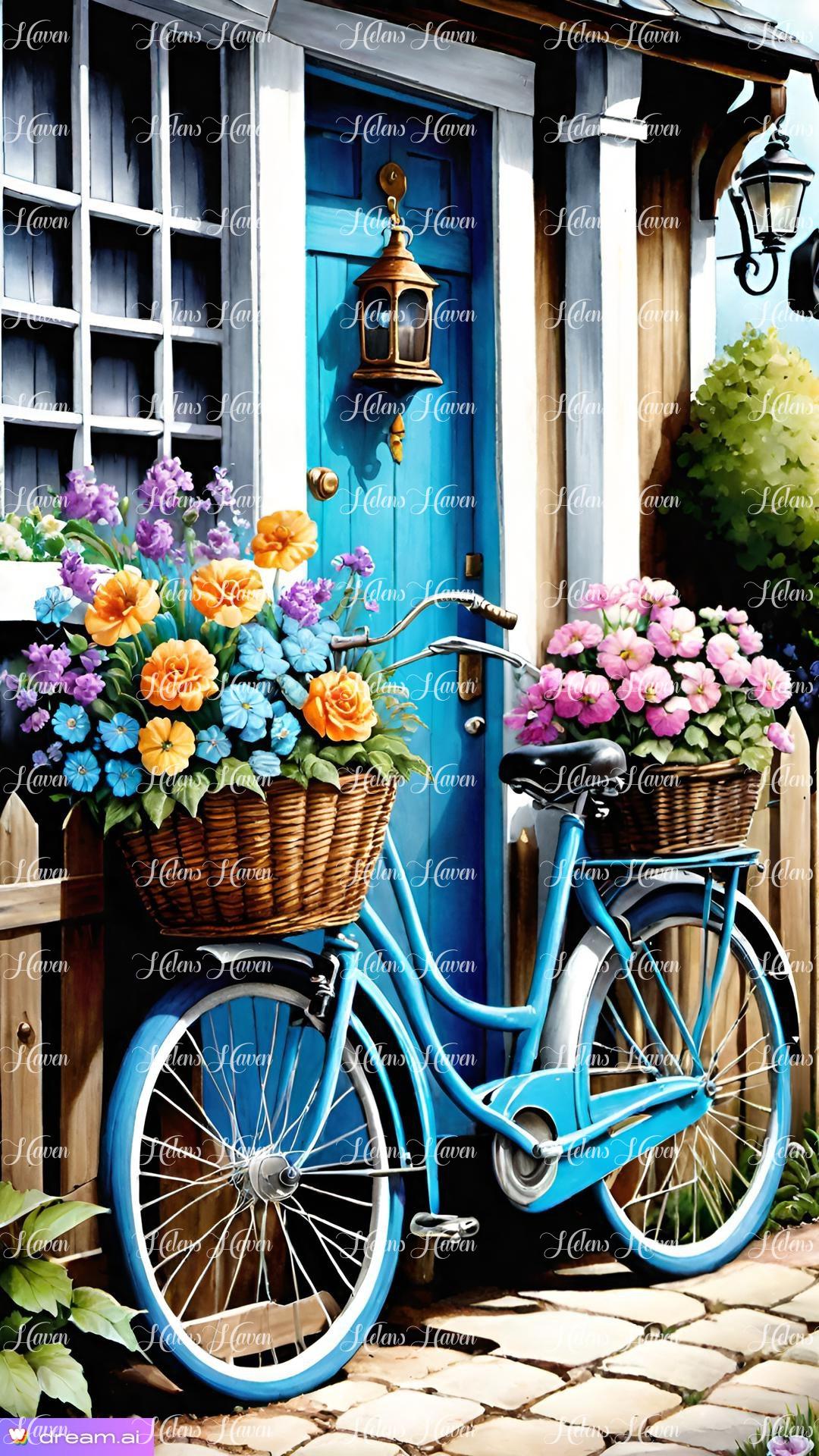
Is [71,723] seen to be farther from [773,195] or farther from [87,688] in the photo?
[773,195]

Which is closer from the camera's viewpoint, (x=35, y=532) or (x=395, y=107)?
(x=35, y=532)

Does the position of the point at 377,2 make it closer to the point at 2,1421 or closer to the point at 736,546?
the point at 736,546

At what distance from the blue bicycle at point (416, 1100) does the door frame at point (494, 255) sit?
1.67ft

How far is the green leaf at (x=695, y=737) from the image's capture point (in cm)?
417

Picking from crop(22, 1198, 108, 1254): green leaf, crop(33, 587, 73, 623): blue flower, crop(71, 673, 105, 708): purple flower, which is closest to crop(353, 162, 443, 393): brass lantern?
crop(33, 587, 73, 623): blue flower

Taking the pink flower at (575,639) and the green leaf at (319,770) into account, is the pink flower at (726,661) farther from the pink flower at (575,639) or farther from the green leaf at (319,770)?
the green leaf at (319,770)

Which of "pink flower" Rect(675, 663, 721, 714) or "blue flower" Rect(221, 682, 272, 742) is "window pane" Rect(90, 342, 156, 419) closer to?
"blue flower" Rect(221, 682, 272, 742)

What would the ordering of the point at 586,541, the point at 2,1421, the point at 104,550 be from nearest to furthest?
1. the point at 2,1421
2. the point at 104,550
3. the point at 586,541

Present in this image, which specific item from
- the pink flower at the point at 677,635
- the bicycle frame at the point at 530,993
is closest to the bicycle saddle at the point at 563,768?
the bicycle frame at the point at 530,993

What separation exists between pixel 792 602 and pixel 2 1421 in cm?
380

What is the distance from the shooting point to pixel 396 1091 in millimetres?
3701

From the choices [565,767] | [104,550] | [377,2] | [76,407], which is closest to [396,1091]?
[565,767]

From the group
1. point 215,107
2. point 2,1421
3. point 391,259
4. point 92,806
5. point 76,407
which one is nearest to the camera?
point 2,1421

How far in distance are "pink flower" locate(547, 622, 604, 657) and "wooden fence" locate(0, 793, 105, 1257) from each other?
1524mm
